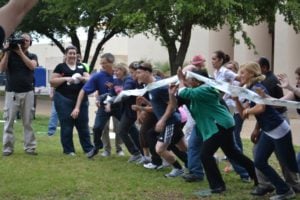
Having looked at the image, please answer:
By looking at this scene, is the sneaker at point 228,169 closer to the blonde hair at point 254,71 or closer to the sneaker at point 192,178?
the sneaker at point 192,178

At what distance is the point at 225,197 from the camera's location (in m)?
6.30

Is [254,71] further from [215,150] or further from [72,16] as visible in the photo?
[72,16]

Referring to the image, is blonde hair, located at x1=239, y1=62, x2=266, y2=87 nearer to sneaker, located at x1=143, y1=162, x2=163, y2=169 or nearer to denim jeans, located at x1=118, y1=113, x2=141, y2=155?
sneaker, located at x1=143, y1=162, x2=163, y2=169

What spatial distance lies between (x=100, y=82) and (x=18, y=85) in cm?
133

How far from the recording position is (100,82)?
9.30 m

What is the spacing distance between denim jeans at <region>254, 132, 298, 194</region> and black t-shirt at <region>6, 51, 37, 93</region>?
4291mm

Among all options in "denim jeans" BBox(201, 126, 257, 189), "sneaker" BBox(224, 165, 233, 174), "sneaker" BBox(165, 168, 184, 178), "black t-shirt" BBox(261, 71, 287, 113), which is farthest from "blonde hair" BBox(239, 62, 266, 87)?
"sneaker" BBox(224, 165, 233, 174)

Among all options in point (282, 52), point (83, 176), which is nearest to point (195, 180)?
point (83, 176)

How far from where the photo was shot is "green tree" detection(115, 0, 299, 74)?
17.1 metres

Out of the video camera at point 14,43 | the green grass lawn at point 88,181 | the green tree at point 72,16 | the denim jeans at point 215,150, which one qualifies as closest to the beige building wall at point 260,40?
the green tree at point 72,16

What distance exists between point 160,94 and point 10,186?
2.28m

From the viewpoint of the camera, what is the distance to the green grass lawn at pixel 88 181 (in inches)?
252

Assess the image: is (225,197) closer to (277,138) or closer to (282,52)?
(277,138)

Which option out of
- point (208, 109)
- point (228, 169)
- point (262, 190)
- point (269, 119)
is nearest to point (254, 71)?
point (269, 119)
